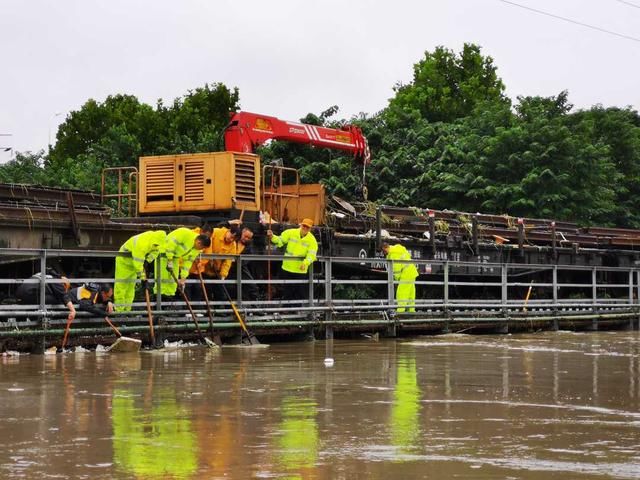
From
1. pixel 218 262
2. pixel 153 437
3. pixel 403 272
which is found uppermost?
pixel 218 262

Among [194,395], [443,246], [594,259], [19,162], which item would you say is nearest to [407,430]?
[194,395]

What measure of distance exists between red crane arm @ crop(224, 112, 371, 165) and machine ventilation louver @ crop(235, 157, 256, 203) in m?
1.50

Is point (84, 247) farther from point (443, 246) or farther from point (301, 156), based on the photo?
point (301, 156)

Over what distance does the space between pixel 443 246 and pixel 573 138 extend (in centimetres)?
1607

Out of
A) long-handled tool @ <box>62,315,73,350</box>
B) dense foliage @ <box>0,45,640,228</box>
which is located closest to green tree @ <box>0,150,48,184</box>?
dense foliage @ <box>0,45,640,228</box>

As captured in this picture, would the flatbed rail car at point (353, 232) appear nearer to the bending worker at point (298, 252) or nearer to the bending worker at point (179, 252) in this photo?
the bending worker at point (298, 252)

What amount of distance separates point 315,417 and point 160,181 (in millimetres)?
14748

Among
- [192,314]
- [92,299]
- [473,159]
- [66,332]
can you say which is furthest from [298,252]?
[473,159]

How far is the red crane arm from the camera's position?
2436 cm

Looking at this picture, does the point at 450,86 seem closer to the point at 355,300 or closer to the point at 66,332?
the point at 355,300

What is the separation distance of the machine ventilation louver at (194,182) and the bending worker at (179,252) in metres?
4.72

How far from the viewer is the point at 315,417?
8.98 meters

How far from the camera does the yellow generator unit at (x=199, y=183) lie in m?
22.4

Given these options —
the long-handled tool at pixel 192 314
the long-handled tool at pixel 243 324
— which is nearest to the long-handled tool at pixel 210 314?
the long-handled tool at pixel 192 314
